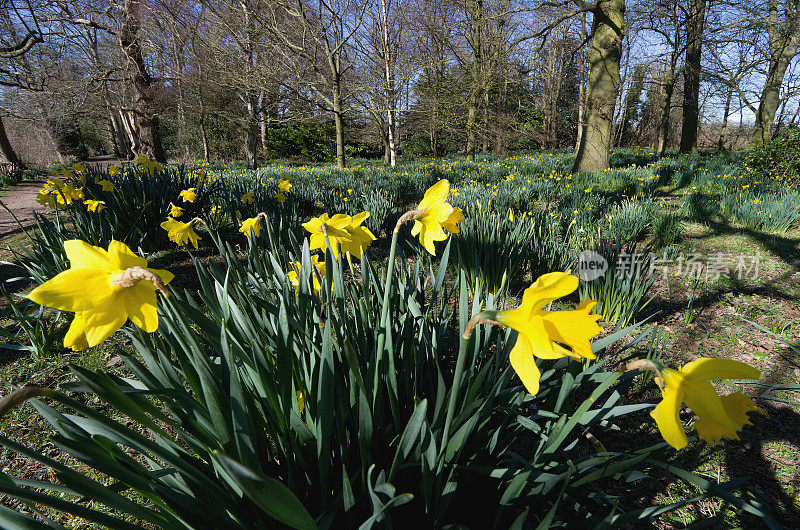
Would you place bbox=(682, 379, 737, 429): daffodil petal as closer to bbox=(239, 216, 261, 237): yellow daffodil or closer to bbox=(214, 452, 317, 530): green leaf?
bbox=(214, 452, 317, 530): green leaf

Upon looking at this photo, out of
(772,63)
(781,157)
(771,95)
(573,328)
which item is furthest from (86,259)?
(772,63)

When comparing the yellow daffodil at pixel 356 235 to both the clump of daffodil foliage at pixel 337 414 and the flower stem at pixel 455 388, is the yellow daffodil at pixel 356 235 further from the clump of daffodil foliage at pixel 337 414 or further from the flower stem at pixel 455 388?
the flower stem at pixel 455 388

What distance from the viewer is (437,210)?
1087 mm

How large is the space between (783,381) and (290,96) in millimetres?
11526

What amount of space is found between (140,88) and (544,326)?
1470cm

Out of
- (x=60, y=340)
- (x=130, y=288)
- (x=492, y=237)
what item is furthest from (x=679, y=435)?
(x=60, y=340)

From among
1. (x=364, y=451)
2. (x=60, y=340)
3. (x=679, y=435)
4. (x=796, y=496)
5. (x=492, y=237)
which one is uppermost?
(x=492, y=237)

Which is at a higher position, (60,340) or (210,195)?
(210,195)

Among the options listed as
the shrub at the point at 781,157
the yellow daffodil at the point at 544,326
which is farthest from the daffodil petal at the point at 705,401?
the shrub at the point at 781,157

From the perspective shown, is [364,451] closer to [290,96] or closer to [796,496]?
[796,496]

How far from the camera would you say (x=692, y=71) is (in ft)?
37.0

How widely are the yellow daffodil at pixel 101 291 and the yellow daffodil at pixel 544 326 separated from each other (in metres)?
0.71

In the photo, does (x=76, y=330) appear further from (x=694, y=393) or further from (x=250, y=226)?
(x=694, y=393)

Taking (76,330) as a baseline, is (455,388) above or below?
below
